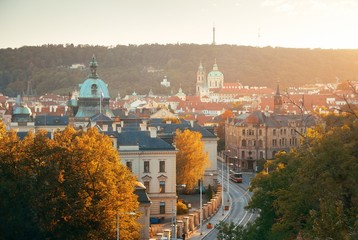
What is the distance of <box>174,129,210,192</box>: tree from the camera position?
7256 cm

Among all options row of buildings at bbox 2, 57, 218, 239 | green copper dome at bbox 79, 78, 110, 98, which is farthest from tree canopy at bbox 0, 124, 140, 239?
green copper dome at bbox 79, 78, 110, 98

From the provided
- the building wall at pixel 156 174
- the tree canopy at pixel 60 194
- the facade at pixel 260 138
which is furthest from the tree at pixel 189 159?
the facade at pixel 260 138

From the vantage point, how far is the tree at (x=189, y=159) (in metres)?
72.6

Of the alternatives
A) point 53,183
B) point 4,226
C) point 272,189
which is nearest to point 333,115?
point 272,189

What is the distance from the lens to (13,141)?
155ft

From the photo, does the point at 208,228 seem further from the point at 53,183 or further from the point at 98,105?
the point at 98,105

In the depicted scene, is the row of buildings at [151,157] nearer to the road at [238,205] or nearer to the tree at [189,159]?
the tree at [189,159]

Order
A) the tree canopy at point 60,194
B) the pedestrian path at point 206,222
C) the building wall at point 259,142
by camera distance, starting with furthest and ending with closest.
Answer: the building wall at point 259,142 → the pedestrian path at point 206,222 → the tree canopy at point 60,194

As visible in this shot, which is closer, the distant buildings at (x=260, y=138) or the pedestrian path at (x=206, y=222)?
the pedestrian path at (x=206, y=222)

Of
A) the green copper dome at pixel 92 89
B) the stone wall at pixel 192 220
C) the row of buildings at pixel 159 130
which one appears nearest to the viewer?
the stone wall at pixel 192 220

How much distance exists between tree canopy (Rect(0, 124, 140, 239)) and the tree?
2559cm

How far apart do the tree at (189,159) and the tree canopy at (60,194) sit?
25.6 metres

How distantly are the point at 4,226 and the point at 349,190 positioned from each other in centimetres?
1940

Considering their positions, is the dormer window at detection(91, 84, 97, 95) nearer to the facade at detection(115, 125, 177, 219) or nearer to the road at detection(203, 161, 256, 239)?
the road at detection(203, 161, 256, 239)
